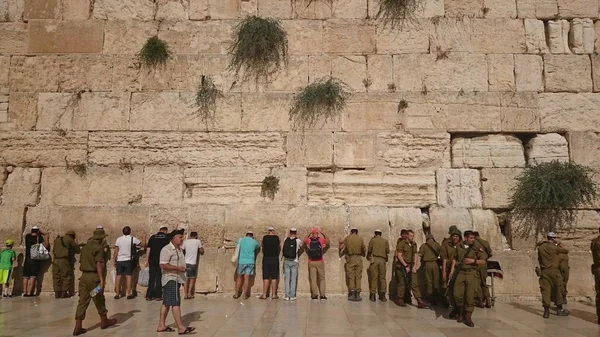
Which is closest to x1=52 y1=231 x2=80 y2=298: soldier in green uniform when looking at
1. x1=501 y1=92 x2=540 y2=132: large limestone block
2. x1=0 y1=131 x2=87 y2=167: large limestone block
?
x1=0 y1=131 x2=87 y2=167: large limestone block

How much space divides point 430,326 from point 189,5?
888 centimetres

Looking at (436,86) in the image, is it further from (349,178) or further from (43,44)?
(43,44)

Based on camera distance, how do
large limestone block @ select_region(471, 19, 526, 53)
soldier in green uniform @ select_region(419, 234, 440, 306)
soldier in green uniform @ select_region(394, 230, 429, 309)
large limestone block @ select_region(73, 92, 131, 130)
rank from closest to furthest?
soldier in green uniform @ select_region(419, 234, 440, 306)
soldier in green uniform @ select_region(394, 230, 429, 309)
large limestone block @ select_region(73, 92, 131, 130)
large limestone block @ select_region(471, 19, 526, 53)

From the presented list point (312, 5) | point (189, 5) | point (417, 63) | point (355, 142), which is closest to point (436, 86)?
point (417, 63)

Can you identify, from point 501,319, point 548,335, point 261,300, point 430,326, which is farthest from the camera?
point 261,300

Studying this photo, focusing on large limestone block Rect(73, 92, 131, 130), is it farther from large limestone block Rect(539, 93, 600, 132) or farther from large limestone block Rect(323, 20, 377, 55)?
large limestone block Rect(539, 93, 600, 132)

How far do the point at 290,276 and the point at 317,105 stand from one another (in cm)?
385

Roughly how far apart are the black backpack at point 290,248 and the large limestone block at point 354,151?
208cm

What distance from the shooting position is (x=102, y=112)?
35.8 ft

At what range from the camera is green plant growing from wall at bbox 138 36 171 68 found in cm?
1098

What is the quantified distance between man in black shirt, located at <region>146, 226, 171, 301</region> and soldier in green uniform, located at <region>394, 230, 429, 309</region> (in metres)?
4.76

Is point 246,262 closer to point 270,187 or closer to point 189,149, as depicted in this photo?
point 270,187

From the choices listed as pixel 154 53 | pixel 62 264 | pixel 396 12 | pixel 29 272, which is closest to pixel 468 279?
pixel 396 12

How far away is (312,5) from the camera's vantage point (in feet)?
36.9
